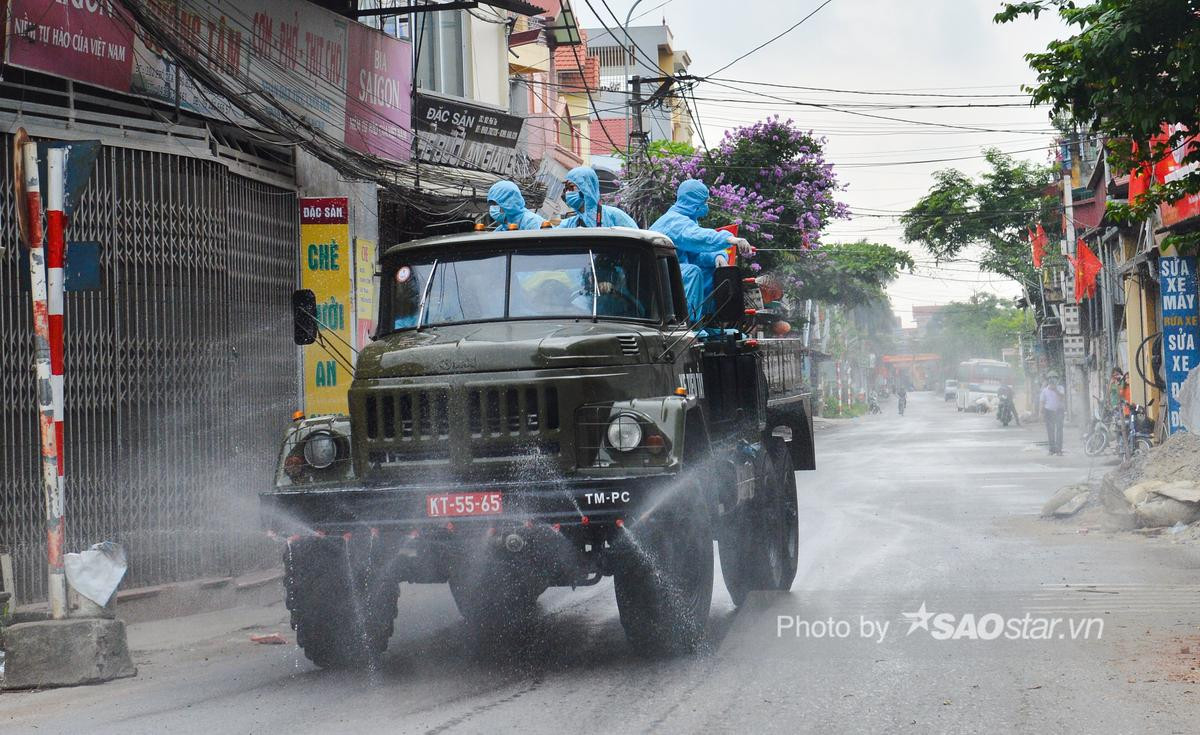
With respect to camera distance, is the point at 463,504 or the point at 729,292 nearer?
the point at 463,504

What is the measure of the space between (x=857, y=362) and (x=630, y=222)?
101 metres

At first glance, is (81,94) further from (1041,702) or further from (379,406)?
(1041,702)

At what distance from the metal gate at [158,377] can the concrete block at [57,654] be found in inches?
75.5

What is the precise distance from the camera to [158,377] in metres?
10.7

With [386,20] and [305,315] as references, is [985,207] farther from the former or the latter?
[305,315]

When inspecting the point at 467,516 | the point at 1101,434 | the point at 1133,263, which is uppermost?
the point at 1133,263

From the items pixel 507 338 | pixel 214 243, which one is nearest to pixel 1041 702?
pixel 507 338

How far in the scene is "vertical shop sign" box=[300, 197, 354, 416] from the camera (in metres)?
13.2

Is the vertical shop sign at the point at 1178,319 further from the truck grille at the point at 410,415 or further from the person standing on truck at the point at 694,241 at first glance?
the truck grille at the point at 410,415

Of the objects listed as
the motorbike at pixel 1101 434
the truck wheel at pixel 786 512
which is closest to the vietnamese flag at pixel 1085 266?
the motorbike at pixel 1101 434

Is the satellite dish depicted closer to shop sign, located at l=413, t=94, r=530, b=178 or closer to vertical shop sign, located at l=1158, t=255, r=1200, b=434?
shop sign, located at l=413, t=94, r=530, b=178

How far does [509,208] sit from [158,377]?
3384 millimetres

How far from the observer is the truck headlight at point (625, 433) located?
6.93 m

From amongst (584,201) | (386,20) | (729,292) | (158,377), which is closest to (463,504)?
(729,292)
